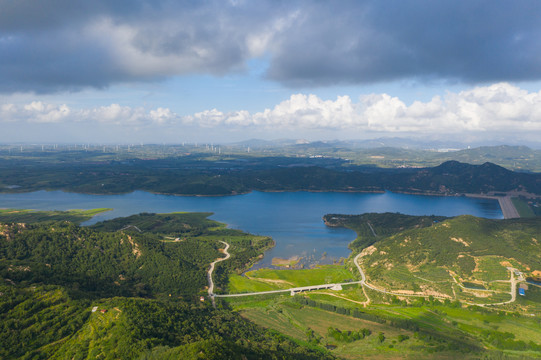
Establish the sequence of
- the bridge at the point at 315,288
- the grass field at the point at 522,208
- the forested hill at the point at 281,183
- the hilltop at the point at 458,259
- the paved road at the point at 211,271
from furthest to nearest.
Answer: the forested hill at the point at 281,183 < the grass field at the point at 522,208 < the bridge at the point at 315,288 < the hilltop at the point at 458,259 < the paved road at the point at 211,271

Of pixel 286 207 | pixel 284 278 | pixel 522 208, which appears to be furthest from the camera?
pixel 522 208

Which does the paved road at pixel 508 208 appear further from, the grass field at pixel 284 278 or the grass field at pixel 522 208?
the grass field at pixel 284 278

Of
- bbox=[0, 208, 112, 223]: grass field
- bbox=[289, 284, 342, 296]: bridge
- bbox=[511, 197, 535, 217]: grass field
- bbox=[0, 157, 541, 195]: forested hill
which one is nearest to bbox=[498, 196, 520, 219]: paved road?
bbox=[511, 197, 535, 217]: grass field

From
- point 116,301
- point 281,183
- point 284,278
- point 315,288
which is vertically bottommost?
point 315,288

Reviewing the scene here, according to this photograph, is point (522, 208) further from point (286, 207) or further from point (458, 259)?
point (286, 207)

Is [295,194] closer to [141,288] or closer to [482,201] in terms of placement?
[482,201]

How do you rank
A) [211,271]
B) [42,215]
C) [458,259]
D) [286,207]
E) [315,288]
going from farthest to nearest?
[286,207] < [42,215] < [458,259] < [211,271] < [315,288]


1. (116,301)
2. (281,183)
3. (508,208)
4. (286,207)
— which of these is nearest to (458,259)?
(116,301)

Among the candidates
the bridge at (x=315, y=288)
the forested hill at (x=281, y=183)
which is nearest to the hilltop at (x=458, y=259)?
the bridge at (x=315, y=288)

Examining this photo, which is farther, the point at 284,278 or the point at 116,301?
the point at 284,278

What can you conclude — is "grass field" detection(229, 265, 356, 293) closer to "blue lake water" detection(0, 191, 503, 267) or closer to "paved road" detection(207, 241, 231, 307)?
"paved road" detection(207, 241, 231, 307)

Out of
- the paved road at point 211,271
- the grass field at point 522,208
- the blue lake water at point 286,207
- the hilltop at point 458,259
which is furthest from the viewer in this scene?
the grass field at point 522,208
